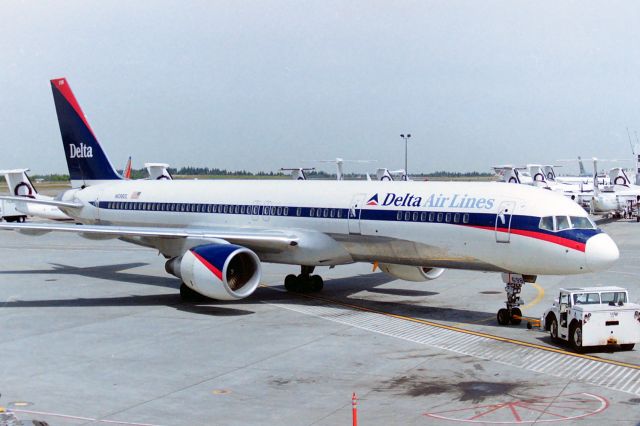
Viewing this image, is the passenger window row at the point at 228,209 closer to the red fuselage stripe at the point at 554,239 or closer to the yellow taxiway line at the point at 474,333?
the yellow taxiway line at the point at 474,333

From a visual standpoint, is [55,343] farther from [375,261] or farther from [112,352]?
[375,261]

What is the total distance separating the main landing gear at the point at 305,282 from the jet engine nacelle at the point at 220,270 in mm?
4213

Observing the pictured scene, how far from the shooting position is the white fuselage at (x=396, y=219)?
22562mm

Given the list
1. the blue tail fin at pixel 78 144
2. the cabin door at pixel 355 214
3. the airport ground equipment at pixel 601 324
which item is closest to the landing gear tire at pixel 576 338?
the airport ground equipment at pixel 601 324

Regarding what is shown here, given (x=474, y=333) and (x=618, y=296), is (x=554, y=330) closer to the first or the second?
(x=618, y=296)

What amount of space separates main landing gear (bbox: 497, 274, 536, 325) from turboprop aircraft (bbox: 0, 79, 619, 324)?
1.3 inches

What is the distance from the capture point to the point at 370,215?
2630cm

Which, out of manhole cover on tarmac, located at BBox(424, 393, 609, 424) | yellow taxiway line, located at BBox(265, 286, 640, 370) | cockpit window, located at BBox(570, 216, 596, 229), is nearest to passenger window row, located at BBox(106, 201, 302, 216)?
yellow taxiway line, located at BBox(265, 286, 640, 370)

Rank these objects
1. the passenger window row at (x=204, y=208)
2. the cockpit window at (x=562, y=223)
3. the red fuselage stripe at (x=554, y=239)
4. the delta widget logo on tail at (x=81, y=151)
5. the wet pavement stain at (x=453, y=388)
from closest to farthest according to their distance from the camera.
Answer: the wet pavement stain at (x=453, y=388) < the red fuselage stripe at (x=554, y=239) < the cockpit window at (x=562, y=223) < the passenger window row at (x=204, y=208) < the delta widget logo on tail at (x=81, y=151)

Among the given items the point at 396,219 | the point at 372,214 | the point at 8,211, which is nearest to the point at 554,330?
the point at 396,219

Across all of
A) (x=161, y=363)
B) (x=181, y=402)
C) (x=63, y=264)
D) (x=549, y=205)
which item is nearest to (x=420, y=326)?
(x=549, y=205)

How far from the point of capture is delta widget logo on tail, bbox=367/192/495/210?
2383 cm

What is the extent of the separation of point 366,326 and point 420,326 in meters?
1.66

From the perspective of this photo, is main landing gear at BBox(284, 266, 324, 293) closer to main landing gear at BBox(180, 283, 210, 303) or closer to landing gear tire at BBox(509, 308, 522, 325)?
main landing gear at BBox(180, 283, 210, 303)
